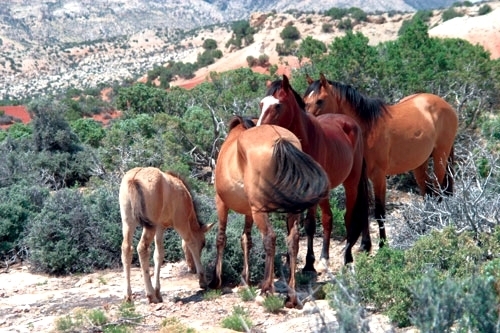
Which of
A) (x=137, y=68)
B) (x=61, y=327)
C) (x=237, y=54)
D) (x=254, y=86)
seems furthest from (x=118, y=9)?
(x=61, y=327)

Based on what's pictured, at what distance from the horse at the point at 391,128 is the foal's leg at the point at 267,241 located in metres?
2.37

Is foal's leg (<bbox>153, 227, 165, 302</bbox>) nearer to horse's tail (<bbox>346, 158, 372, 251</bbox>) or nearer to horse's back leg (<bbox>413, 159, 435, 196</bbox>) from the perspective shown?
horse's tail (<bbox>346, 158, 372, 251</bbox>)

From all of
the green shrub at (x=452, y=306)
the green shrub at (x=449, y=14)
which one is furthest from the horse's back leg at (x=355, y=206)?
the green shrub at (x=449, y=14)

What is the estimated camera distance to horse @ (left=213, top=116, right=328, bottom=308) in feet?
18.9

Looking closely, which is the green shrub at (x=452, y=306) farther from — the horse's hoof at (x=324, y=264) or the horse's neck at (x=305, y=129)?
the horse's neck at (x=305, y=129)

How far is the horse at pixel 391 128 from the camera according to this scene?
8523 mm

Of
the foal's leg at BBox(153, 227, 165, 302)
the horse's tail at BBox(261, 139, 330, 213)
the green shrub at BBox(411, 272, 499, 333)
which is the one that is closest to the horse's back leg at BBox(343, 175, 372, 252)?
the horse's tail at BBox(261, 139, 330, 213)

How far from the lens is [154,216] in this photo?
21.9ft

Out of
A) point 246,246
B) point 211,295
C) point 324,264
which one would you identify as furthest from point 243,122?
point 324,264

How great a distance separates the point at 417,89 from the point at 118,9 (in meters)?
132

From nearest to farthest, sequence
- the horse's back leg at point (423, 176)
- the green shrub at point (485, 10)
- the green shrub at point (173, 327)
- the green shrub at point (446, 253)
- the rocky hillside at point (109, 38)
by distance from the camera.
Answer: the green shrub at point (173, 327), the green shrub at point (446, 253), the horse's back leg at point (423, 176), the rocky hillside at point (109, 38), the green shrub at point (485, 10)

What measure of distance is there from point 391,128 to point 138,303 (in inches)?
168

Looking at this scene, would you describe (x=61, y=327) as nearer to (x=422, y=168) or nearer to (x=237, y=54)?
(x=422, y=168)

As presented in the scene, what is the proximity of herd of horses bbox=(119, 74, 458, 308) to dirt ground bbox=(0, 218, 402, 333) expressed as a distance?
9.6 inches
